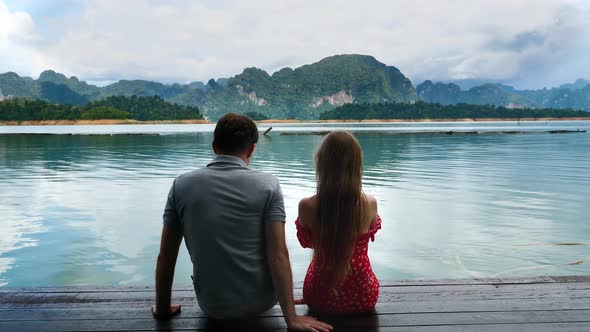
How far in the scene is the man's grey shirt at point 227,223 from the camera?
2326mm

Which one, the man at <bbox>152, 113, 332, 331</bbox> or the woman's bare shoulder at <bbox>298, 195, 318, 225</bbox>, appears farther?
the woman's bare shoulder at <bbox>298, 195, 318, 225</bbox>

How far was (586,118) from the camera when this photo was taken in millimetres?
144000

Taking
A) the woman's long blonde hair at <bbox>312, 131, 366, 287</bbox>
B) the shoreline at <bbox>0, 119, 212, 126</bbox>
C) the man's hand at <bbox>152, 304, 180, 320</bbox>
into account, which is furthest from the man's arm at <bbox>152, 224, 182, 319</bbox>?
the shoreline at <bbox>0, 119, 212, 126</bbox>

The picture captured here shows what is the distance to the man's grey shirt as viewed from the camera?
7.63 feet

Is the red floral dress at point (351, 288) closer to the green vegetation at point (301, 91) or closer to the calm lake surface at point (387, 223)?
the calm lake surface at point (387, 223)

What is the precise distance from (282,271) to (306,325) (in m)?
0.32

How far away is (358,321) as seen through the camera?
8.96 feet

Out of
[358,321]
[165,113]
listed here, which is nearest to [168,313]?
[358,321]

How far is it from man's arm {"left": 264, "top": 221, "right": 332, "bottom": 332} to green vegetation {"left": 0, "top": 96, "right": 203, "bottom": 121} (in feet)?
358

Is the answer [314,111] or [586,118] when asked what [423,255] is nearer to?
[586,118]

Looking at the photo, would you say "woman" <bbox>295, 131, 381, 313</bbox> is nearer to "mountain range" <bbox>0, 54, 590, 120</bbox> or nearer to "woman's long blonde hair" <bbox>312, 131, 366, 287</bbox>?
"woman's long blonde hair" <bbox>312, 131, 366, 287</bbox>

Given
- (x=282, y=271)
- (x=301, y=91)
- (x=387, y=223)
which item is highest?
(x=301, y=91)

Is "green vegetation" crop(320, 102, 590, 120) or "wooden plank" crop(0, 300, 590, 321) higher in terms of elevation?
"green vegetation" crop(320, 102, 590, 120)

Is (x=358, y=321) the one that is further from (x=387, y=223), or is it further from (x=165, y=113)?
(x=165, y=113)
